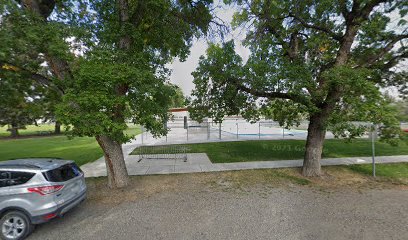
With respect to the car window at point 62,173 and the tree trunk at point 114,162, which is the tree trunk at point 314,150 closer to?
the tree trunk at point 114,162

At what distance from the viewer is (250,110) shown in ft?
29.2

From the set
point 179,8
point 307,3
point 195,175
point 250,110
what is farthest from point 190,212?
point 307,3

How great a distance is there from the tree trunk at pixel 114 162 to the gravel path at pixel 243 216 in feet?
3.05

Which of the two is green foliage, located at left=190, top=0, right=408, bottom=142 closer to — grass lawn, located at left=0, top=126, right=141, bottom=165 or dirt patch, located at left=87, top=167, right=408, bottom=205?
dirt patch, located at left=87, top=167, right=408, bottom=205

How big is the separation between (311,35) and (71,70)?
9.03 meters

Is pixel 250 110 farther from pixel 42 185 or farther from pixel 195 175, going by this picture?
pixel 42 185

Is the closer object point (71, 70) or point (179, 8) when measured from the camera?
point (71, 70)

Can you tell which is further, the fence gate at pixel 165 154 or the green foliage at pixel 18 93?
the fence gate at pixel 165 154

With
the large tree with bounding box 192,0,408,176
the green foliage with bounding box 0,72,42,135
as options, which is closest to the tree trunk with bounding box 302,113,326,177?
the large tree with bounding box 192,0,408,176

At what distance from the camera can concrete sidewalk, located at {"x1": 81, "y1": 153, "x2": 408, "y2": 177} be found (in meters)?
9.05

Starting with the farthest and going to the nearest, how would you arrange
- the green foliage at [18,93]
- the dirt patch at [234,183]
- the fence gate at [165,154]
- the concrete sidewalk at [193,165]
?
1. the fence gate at [165,154]
2. the concrete sidewalk at [193,165]
3. the dirt patch at [234,183]
4. the green foliage at [18,93]

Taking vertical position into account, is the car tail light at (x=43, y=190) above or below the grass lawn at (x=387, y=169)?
above

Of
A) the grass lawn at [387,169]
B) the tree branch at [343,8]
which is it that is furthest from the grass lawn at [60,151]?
the tree branch at [343,8]

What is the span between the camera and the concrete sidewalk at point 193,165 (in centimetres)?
905
